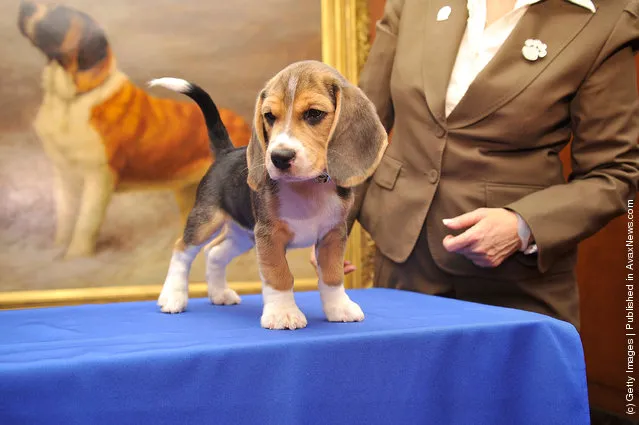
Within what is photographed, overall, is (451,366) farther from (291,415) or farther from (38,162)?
(38,162)

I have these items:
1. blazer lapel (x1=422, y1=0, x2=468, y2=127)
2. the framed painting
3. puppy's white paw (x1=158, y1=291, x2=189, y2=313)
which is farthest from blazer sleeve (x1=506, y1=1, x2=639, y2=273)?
the framed painting

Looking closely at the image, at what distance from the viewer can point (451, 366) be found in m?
1.09

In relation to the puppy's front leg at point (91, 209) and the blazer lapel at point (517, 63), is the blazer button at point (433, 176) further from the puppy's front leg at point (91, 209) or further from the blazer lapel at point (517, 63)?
the puppy's front leg at point (91, 209)

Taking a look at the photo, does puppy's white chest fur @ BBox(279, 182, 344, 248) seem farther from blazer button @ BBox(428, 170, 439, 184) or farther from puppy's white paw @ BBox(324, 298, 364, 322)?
blazer button @ BBox(428, 170, 439, 184)

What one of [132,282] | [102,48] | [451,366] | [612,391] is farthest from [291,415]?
[612,391]

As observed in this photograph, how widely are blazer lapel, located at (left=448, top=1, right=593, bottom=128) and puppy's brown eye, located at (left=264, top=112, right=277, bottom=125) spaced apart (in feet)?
2.35

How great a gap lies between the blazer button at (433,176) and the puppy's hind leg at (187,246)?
0.63 m

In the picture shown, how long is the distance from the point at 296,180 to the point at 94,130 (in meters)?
1.86

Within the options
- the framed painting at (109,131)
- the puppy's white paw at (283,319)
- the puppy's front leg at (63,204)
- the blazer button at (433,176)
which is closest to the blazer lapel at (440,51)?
the blazer button at (433,176)

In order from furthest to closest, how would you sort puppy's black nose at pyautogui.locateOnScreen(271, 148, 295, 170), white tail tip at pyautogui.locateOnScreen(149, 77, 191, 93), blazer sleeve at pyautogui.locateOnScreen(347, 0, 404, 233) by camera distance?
blazer sleeve at pyautogui.locateOnScreen(347, 0, 404, 233)
white tail tip at pyautogui.locateOnScreen(149, 77, 191, 93)
puppy's black nose at pyautogui.locateOnScreen(271, 148, 295, 170)

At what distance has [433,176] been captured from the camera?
1.71 metres

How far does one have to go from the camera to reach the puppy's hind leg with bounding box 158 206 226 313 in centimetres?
140

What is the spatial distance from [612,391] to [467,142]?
1.92m

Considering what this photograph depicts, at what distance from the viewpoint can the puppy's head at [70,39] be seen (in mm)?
2559
